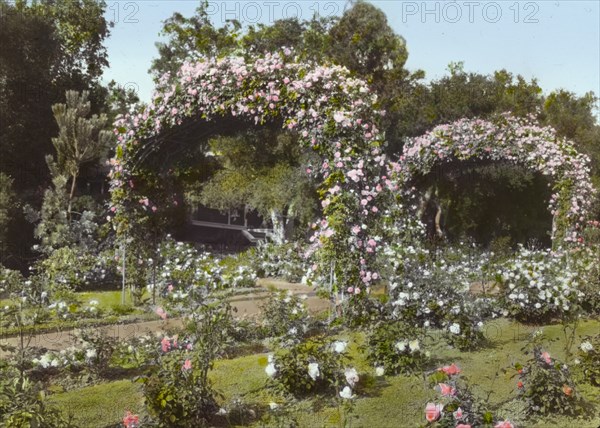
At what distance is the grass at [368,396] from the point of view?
434 centimetres

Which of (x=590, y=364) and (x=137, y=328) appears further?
(x=137, y=328)

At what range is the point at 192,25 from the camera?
22.6 meters

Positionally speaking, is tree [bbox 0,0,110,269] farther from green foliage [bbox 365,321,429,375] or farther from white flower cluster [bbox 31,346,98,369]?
green foliage [bbox 365,321,429,375]

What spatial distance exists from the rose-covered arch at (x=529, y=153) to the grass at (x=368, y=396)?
7.25 metres

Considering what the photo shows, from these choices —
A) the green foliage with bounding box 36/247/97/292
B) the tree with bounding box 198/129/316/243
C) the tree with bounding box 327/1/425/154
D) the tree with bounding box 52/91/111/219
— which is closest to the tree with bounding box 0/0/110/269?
the tree with bounding box 52/91/111/219

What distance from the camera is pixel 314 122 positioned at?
7.87 m

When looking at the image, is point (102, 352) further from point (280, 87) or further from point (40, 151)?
point (40, 151)

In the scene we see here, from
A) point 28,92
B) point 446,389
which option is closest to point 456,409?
point 446,389

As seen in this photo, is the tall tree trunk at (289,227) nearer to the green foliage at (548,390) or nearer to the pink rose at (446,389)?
the green foliage at (548,390)

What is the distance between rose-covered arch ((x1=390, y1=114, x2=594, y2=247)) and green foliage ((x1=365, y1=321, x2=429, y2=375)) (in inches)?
306

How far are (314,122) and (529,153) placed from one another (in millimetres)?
6530

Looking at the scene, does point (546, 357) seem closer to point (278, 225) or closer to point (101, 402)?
point (101, 402)

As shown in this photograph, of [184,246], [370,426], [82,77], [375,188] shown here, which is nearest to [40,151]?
[82,77]

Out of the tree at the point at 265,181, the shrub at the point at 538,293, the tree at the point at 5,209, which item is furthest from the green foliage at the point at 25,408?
the tree at the point at 265,181
